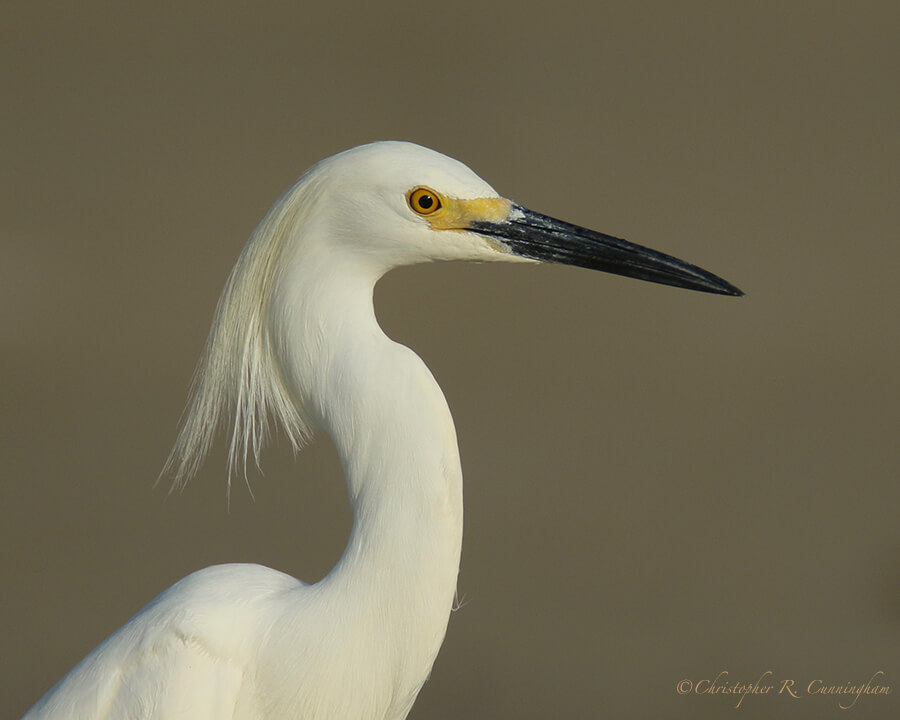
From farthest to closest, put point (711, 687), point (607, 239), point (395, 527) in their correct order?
point (711, 687) → point (607, 239) → point (395, 527)

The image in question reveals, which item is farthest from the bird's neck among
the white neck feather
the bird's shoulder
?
the bird's shoulder

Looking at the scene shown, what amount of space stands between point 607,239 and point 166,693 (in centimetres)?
70

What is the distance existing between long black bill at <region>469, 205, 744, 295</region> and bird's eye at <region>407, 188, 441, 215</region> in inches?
2.0

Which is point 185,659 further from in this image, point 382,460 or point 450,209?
point 450,209

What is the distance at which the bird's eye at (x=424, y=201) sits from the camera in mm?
1131

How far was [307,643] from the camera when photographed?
1.14m

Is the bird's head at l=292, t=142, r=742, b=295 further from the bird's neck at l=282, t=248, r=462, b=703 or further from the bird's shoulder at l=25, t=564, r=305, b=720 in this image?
the bird's shoulder at l=25, t=564, r=305, b=720

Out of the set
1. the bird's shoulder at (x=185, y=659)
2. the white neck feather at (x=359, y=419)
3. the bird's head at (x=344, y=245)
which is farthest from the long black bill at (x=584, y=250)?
the bird's shoulder at (x=185, y=659)

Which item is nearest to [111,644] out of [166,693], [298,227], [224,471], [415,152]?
[166,693]

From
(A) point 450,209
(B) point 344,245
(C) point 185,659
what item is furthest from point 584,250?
(C) point 185,659

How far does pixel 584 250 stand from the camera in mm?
1224

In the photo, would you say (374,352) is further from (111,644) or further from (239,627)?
(111,644)

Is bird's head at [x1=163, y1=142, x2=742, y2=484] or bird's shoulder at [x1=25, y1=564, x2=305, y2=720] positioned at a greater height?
bird's head at [x1=163, y1=142, x2=742, y2=484]

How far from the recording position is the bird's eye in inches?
44.5
